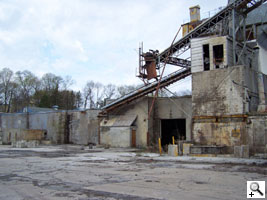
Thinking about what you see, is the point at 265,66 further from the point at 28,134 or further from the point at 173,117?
the point at 28,134

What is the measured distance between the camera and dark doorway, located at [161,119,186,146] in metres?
38.2

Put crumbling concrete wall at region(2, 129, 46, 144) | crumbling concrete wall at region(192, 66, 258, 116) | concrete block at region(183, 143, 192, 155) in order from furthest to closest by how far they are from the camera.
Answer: crumbling concrete wall at region(2, 129, 46, 144) → crumbling concrete wall at region(192, 66, 258, 116) → concrete block at region(183, 143, 192, 155)

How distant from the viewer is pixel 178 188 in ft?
32.9

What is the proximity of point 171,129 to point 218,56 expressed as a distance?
1247 centimetres

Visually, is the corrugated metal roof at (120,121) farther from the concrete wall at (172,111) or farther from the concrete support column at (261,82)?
the concrete support column at (261,82)

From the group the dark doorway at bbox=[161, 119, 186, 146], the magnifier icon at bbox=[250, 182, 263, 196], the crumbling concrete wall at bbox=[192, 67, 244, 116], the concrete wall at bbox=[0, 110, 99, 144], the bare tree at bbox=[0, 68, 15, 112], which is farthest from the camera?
the bare tree at bbox=[0, 68, 15, 112]

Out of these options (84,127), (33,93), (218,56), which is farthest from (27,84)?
(218,56)

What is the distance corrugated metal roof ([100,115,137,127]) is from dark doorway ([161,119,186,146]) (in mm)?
4205

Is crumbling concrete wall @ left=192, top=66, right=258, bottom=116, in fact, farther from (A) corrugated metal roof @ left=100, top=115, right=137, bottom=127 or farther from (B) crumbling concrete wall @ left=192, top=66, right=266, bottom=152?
(A) corrugated metal roof @ left=100, top=115, right=137, bottom=127

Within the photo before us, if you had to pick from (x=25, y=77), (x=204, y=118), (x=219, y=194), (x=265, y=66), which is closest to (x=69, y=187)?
(x=219, y=194)

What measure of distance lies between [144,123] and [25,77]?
64837mm

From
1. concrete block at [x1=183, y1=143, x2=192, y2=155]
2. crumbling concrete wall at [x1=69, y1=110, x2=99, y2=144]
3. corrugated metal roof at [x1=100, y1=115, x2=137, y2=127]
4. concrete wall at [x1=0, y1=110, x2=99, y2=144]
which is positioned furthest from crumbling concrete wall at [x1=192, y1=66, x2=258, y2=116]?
concrete wall at [x1=0, y1=110, x2=99, y2=144]

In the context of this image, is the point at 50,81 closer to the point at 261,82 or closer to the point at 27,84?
the point at 27,84

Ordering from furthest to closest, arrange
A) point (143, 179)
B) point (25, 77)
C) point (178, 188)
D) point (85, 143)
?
1. point (25, 77)
2. point (85, 143)
3. point (143, 179)
4. point (178, 188)
